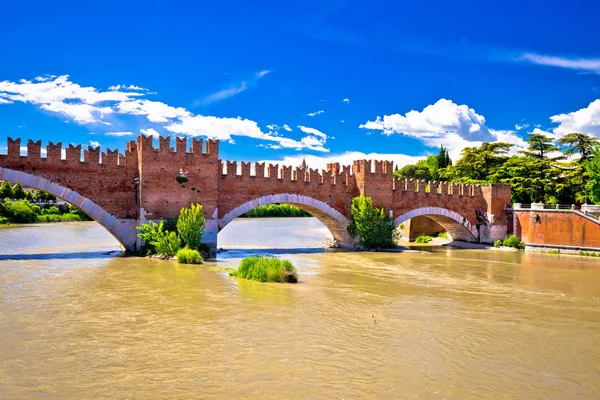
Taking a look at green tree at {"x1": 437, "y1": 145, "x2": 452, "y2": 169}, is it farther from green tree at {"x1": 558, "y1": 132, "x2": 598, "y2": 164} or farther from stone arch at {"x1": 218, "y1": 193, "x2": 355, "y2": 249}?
stone arch at {"x1": 218, "y1": 193, "x2": 355, "y2": 249}

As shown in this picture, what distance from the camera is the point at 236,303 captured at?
10.6 meters

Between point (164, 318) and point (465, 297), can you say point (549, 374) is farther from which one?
point (164, 318)

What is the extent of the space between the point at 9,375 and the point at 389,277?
37.0ft

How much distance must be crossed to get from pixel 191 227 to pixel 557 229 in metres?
18.8

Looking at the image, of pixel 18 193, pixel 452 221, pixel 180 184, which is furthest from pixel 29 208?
pixel 452 221

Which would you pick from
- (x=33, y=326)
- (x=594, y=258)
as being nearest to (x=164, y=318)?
(x=33, y=326)

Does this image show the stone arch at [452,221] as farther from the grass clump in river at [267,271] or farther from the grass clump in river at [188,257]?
the grass clump in river at [267,271]

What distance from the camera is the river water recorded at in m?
6.12

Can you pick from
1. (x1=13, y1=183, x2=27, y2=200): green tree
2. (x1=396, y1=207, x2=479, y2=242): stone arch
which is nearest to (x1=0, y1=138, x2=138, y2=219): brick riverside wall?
(x1=396, y1=207, x2=479, y2=242): stone arch

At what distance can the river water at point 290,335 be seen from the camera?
6.12 meters

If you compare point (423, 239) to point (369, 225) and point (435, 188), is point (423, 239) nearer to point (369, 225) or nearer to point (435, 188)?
point (435, 188)

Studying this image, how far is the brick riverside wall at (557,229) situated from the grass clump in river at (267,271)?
1748 centimetres

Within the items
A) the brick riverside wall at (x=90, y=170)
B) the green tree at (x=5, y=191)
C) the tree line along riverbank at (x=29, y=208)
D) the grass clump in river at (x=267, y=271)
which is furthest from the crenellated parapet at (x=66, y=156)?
the green tree at (x=5, y=191)

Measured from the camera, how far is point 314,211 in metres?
24.4
